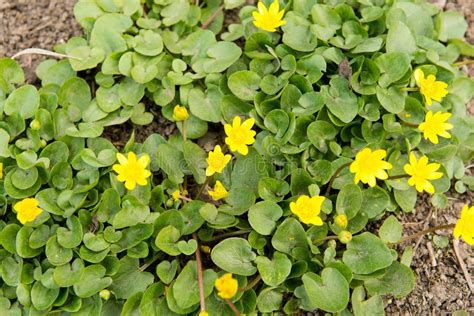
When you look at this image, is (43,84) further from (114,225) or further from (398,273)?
(398,273)

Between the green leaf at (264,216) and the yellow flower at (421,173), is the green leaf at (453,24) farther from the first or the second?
the green leaf at (264,216)

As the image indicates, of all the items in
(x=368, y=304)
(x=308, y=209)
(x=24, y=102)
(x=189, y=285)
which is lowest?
(x=368, y=304)

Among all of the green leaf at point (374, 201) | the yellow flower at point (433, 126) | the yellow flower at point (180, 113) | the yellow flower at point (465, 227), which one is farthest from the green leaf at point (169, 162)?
the yellow flower at point (465, 227)

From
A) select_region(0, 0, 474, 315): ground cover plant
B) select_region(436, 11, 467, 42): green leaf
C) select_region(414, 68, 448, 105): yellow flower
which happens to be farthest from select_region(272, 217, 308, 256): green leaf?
select_region(436, 11, 467, 42): green leaf

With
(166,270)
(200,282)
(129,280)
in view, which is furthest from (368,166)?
(129,280)

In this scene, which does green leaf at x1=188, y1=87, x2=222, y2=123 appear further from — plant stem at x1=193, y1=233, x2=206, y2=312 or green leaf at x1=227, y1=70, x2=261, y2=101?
plant stem at x1=193, y1=233, x2=206, y2=312

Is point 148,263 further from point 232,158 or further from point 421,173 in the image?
Result: point 421,173
